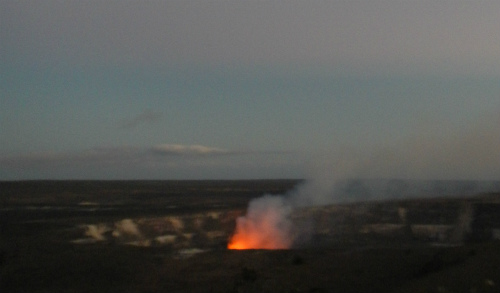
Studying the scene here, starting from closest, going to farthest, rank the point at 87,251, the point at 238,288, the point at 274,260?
the point at 238,288, the point at 274,260, the point at 87,251

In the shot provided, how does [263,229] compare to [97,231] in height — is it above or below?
above

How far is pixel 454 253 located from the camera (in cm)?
2367

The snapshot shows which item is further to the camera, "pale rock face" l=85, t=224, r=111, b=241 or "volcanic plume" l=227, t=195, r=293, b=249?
"volcanic plume" l=227, t=195, r=293, b=249

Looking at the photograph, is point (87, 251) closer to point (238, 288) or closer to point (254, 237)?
point (238, 288)

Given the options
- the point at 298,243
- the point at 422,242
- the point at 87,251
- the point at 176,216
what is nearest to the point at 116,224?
the point at 176,216

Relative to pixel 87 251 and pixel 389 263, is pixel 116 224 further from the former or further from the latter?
pixel 389 263

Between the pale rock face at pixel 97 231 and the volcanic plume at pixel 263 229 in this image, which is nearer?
the pale rock face at pixel 97 231

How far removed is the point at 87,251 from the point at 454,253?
1687 cm

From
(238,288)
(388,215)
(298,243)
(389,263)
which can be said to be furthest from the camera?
(388,215)

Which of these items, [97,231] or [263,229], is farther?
[263,229]

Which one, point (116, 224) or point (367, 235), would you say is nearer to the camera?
point (116, 224)

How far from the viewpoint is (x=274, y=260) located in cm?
2469

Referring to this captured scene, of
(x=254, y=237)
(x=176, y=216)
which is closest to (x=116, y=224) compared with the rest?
(x=176, y=216)

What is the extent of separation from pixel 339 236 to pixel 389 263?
29.5 metres
